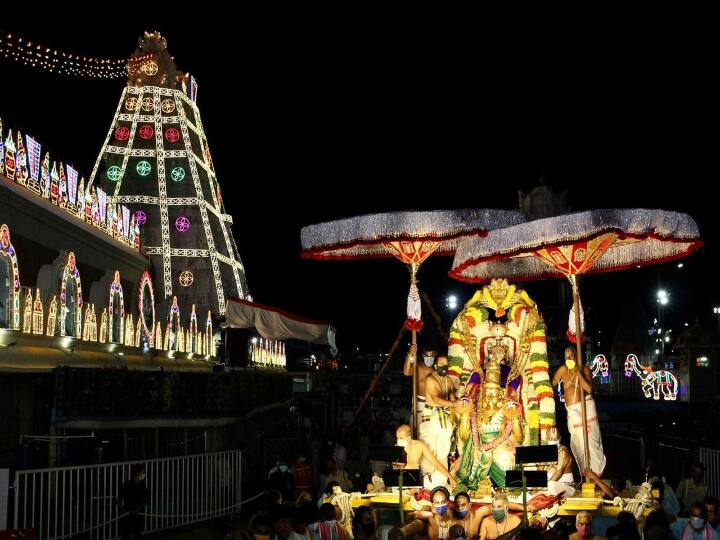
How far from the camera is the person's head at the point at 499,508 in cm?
1141

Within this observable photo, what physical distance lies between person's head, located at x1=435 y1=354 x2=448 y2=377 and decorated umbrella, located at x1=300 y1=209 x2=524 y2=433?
1.27 feet

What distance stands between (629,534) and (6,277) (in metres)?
16.3

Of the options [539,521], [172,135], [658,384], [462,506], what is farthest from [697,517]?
[172,135]

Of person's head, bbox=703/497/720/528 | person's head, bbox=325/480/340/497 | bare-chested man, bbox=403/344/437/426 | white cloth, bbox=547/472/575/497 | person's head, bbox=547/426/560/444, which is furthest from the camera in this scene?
bare-chested man, bbox=403/344/437/426

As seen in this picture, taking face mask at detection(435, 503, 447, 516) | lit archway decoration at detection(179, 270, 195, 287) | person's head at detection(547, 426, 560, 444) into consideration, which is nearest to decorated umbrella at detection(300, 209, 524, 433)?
person's head at detection(547, 426, 560, 444)

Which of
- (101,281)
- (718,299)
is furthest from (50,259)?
(718,299)

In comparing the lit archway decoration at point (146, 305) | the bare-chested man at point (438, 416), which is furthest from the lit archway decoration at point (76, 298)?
the bare-chested man at point (438, 416)

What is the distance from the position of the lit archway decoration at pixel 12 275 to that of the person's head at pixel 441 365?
1080 centimetres

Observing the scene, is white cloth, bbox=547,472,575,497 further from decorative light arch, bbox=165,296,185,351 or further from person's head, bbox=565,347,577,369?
decorative light arch, bbox=165,296,185,351

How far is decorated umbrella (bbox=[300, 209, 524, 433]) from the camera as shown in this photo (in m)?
14.0

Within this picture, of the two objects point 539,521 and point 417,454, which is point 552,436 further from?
point 539,521

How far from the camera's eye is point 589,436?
1351 centimetres

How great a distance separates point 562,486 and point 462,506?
2.61 m

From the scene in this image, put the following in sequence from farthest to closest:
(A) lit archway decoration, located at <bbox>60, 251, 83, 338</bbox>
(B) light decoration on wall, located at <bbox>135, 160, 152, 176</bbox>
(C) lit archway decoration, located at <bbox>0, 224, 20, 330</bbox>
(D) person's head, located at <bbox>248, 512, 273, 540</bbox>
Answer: (B) light decoration on wall, located at <bbox>135, 160, 152, 176</bbox> < (A) lit archway decoration, located at <bbox>60, 251, 83, 338</bbox> < (C) lit archway decoration, located at <bbox>0, 224, 20, 330</bbox> < (D) person's head, located at <bbox>248, 512, 273, 540</bbox>
